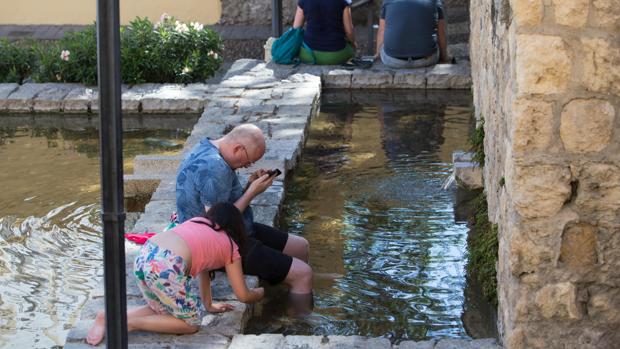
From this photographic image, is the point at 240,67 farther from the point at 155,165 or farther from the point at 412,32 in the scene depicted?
the point at 155,165

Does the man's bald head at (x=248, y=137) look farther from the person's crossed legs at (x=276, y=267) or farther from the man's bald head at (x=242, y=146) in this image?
the person's crossed legs at (x=276, y=267)

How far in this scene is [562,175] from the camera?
4.44 metres

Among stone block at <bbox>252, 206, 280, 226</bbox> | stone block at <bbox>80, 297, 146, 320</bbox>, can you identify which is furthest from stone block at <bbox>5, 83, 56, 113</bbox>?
stone block at <bbox>80, 297, 146, 320</bbox>

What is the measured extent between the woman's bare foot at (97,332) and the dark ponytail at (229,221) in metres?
0.64

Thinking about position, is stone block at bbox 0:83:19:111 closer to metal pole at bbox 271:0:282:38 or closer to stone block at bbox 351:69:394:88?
metal pole at bbox 271:0:282:38

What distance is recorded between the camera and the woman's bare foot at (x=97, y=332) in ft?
15.8

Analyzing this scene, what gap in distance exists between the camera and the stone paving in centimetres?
488

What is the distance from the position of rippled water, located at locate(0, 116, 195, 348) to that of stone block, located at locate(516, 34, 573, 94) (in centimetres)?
246

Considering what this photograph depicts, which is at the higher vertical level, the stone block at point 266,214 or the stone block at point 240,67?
the stone block at point 240,67

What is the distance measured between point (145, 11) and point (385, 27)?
188 inches

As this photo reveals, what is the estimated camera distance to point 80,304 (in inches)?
225

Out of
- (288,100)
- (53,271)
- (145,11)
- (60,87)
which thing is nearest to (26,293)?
(53,271)

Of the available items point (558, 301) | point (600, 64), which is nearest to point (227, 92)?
point (558, 301)

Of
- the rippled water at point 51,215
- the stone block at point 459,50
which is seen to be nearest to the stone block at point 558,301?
the rippled water at point 51,215
